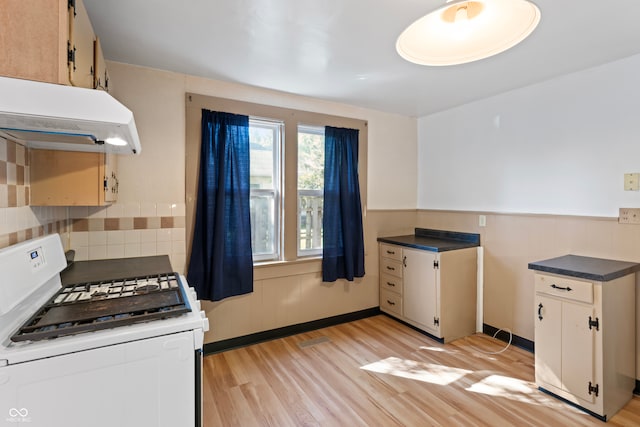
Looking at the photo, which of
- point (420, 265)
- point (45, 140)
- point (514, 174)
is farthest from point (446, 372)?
point (45, 140)

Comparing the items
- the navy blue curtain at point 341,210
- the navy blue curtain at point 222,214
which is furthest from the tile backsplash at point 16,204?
the navy blue curtain at point 341,210

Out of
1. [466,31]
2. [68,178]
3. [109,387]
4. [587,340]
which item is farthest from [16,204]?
[587,340]

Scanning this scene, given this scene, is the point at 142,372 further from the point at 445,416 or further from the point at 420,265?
the point at 420,265

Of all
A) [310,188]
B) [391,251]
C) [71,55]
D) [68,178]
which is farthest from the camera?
[391,251]

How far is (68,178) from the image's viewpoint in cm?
169

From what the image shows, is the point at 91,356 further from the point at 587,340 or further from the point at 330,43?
the point at 587,340

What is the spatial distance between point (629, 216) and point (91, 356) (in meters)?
3.21

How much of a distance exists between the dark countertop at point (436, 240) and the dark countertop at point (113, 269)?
220 centimetres

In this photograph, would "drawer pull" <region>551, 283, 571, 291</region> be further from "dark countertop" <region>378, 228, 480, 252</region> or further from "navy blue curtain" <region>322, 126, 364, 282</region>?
"navy blue curtain" <region>322, 126, 364, 282</region>

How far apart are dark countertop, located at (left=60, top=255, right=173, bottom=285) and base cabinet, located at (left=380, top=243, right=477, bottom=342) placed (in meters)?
2.21

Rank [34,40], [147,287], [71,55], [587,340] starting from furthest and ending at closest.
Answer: [587,340]
[147,287]
[71,55]
[34,40]

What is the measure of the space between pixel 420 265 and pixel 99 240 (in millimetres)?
2719

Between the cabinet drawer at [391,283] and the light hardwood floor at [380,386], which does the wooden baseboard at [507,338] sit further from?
the cabinet drawer at [391,283]

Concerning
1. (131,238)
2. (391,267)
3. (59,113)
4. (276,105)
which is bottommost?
(391,267)
